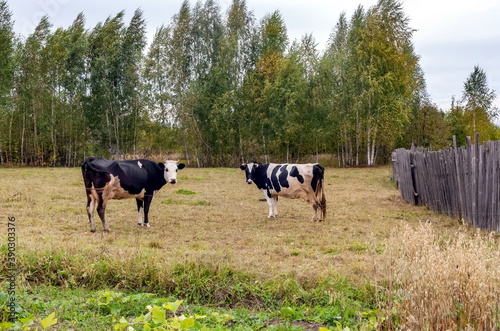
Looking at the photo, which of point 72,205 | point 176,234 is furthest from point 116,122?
point 176,234

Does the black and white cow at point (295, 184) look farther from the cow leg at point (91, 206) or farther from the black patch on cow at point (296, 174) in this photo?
the cow leg at point (91, 206)

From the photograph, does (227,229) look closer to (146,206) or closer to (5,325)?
(146,206)

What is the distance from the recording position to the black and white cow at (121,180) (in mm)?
8938

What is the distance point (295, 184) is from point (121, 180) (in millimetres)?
4142

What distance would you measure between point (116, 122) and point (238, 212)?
22888 mm

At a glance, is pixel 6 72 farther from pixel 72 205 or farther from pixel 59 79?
pixel 72 205

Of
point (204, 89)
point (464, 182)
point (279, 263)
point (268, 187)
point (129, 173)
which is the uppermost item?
point (204, 89)

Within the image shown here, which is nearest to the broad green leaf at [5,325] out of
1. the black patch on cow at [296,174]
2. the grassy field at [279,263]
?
the grassy field at [279,263]

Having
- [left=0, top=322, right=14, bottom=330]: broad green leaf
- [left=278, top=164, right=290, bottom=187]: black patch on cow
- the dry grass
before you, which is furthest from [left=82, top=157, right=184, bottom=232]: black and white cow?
[left=0, top=322, right=14, bottom=330]: broad green leaf

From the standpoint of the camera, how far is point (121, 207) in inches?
484

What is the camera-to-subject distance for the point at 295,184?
1103 cm

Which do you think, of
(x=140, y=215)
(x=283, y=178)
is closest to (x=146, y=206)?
(x=140, y=215)

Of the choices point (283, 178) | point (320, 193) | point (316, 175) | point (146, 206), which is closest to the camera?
point (146, 206)

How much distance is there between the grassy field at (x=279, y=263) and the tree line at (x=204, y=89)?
2058 centimetres
